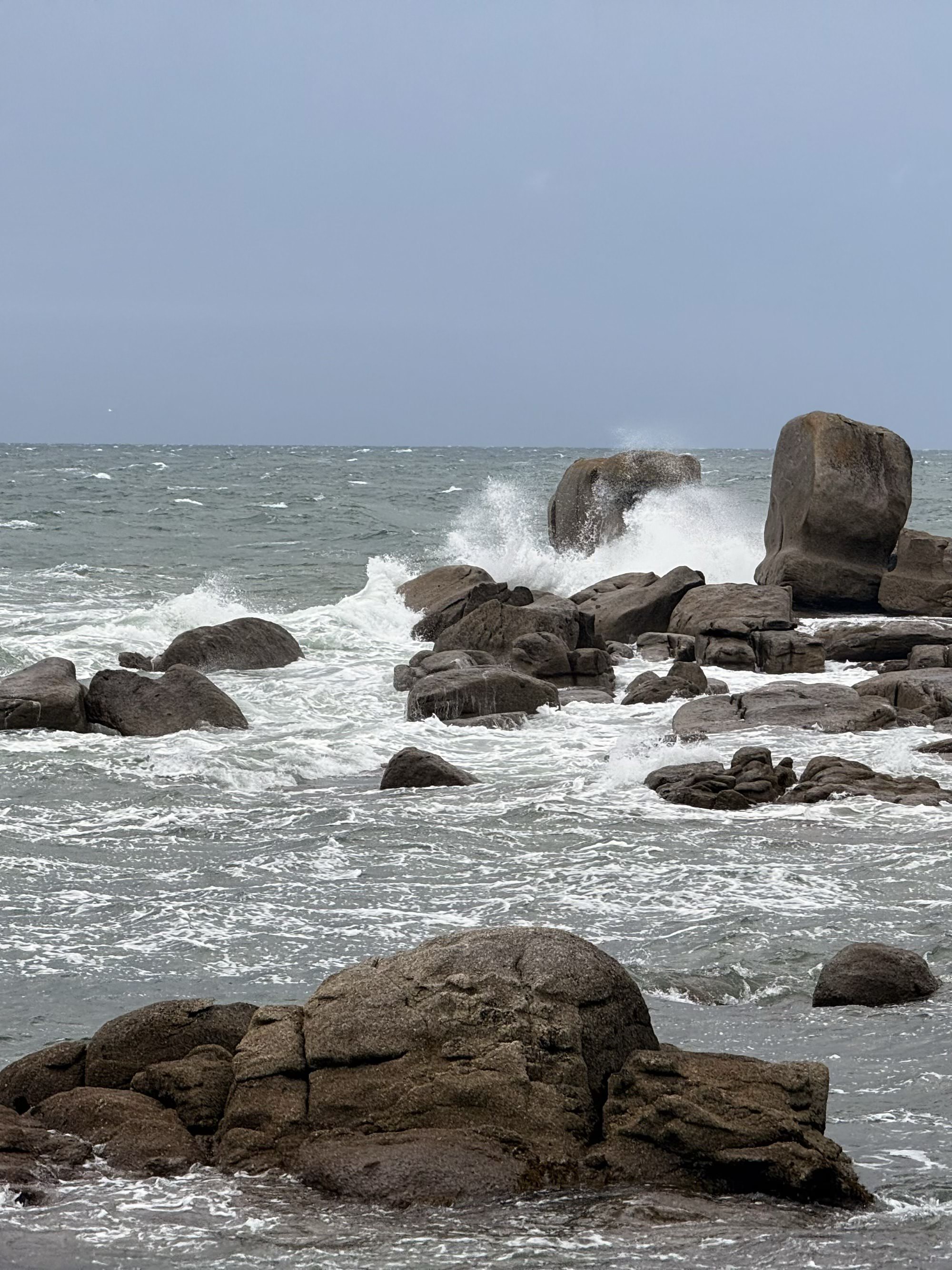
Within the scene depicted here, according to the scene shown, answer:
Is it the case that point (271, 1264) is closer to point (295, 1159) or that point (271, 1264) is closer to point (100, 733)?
point (295, 1159)

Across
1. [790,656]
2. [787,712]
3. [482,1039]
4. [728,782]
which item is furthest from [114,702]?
[482,1039]

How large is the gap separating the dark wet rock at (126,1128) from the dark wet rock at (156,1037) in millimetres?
129

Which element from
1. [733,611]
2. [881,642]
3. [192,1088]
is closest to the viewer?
[192,1088]

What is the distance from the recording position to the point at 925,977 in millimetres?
6496

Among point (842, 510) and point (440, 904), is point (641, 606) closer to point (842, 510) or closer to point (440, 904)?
point (842, 510)

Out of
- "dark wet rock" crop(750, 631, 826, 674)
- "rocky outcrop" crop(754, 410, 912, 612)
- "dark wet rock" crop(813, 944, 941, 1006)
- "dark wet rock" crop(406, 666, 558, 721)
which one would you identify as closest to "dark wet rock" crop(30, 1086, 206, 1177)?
"dark wet rock" crop(813, 944, 941, 1006)

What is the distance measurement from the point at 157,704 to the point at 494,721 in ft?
10.4

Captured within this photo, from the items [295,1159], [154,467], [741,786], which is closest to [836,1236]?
[295,1159]

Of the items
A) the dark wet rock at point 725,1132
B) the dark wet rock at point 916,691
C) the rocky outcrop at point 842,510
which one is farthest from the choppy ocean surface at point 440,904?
the rocky outcrop at point 842,510

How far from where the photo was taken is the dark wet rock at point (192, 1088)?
4855mm

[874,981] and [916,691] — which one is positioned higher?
[916,691]

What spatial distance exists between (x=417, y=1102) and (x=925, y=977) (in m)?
2.87

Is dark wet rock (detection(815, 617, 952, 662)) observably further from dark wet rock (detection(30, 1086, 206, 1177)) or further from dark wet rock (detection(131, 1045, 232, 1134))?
dark wet rock (detection(30, 1086, 206, 1177))

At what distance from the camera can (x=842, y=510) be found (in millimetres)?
19641
